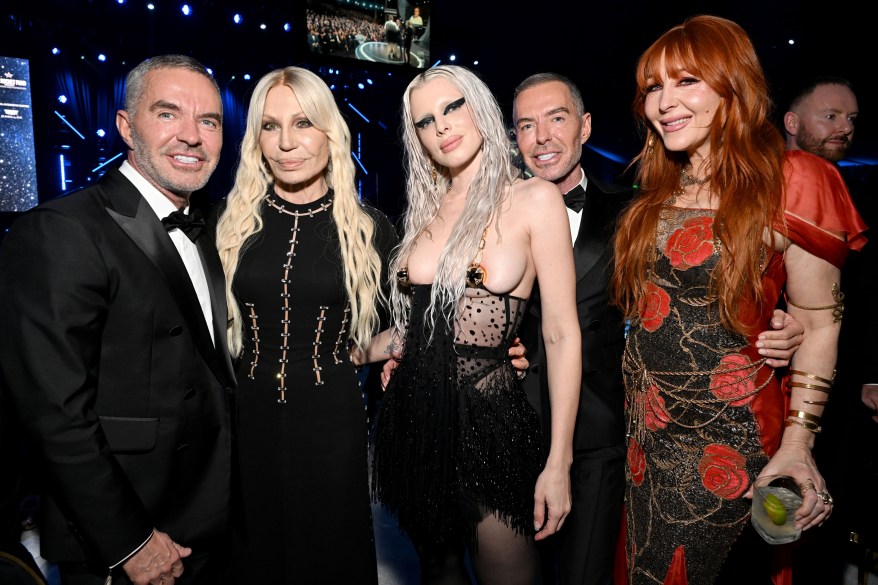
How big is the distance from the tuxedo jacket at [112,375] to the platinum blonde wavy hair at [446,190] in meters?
0.75

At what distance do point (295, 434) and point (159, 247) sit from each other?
854 mm

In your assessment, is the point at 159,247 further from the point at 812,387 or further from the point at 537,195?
the point at 812,387

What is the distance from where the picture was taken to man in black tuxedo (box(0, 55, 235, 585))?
157 centimetres

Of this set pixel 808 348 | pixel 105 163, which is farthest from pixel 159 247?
pixel 105 163

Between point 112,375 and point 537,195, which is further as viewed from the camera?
point 537,195

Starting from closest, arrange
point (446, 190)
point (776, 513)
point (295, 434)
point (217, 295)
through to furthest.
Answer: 1. point (776, 513)
2. point (217, 295)
3. point (295, 434)
4. point (446, 190)

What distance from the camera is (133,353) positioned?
173cm

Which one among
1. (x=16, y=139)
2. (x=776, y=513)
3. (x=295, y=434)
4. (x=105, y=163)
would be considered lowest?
(x=295, y=434)

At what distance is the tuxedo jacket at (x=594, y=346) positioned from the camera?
2197 mm

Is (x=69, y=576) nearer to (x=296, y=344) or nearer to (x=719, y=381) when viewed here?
(x=296, y=344)

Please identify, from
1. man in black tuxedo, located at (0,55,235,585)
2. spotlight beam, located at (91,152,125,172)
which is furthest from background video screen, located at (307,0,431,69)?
man in black tuxedo, located at (0,55,235,585)

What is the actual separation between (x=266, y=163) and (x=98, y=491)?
1.48 meters

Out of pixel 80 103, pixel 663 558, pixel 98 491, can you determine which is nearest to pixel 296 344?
pixel 98 491

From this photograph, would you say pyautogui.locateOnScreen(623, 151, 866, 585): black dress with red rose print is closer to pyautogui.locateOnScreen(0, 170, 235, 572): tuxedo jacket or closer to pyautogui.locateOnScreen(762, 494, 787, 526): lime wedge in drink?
pyautogui.locateOnScreen(762, 494, 787, 526): lime wedge in drink
